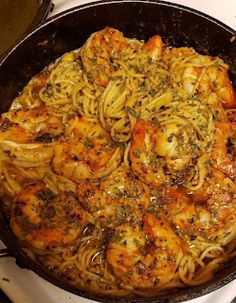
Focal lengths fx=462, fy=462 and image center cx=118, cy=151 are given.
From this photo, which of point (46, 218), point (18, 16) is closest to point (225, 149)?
point (46, 218)

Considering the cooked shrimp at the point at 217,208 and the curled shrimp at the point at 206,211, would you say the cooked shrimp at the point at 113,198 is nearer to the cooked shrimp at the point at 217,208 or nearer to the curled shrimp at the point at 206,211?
the curled shrimp at the point at 206,211

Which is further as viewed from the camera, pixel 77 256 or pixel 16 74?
pixel 16 74

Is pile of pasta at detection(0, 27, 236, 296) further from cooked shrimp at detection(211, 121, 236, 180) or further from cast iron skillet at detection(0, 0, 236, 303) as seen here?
cast iron skillet at detection(0, 0, 236, 303)

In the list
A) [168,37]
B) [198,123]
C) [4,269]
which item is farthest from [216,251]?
[168,37]

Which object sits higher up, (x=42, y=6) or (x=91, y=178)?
(x=42, y=6)

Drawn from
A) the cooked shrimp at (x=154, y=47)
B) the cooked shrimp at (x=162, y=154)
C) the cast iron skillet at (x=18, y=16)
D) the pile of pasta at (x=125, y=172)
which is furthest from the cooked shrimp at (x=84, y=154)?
the cast iron skillet at (x=18, y=16)

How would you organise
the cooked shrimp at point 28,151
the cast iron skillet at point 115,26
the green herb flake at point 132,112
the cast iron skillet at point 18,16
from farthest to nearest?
the cast iron skillet at point 18,16, the cast iron skillet at point 115,26, the green herb flake at point 132,112, the cooked shrimp at point 28,151

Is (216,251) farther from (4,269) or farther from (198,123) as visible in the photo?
(4,269)

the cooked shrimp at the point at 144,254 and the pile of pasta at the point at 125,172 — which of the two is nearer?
the cooked shrimp at the point at 144,254

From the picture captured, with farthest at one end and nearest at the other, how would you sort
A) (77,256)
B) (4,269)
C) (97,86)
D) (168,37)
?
(168,37) < (97,86) < (4,269) < (77,256)
